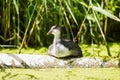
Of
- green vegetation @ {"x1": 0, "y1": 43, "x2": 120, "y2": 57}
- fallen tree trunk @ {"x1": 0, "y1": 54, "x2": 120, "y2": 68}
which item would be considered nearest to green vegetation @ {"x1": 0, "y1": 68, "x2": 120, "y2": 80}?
fallen tree trunk @ {"x1": 0, "y1": 54, "x2": 120, "y2": 68}

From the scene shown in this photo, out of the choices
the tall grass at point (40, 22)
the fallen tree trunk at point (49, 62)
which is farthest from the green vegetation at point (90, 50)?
the fallen tree trunk at point (49, 62)

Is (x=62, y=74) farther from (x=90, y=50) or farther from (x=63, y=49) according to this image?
(x=90, y=50)

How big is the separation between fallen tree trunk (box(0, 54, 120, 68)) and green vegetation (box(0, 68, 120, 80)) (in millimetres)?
37

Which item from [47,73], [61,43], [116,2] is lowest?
[47,73]

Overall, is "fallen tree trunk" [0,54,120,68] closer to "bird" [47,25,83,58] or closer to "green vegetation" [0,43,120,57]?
"bird" [47,25,83,58]

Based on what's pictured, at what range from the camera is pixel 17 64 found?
3135 mm

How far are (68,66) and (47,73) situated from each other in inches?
7.8

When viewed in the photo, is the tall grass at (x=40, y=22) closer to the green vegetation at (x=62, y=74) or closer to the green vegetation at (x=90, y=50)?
the green vegetation at (x=90, y=50)

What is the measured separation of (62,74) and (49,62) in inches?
6.8

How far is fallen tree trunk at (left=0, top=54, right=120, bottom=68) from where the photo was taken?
3.12m

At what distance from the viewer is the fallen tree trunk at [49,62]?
10.2 feet

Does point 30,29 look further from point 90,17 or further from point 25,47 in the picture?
point 90,17

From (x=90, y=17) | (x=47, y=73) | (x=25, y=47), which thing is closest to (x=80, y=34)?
(x=90, y=17)

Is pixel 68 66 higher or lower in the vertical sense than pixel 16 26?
lower
